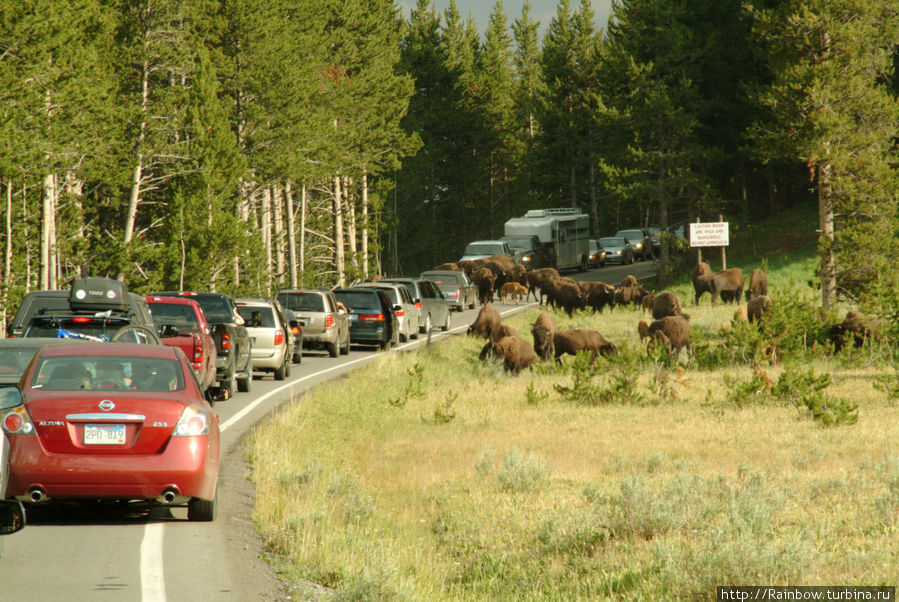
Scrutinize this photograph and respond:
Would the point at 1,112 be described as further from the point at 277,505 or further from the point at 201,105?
the point at 277,505

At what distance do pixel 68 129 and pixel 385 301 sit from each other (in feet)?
36.8

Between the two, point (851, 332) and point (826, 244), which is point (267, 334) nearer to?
point (851, 332)

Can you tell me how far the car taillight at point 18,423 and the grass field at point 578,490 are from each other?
7.19 ft

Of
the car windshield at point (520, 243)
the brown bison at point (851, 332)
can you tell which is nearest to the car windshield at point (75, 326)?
the brown bison at point (851, 332)

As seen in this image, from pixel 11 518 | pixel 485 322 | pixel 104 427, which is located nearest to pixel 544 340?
pixel 485 322

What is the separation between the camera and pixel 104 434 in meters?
9.16

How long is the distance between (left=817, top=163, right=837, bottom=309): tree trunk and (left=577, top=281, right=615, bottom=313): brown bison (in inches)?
389

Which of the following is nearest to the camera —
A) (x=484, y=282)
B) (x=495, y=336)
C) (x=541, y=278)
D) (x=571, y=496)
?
(x=571, y=496)

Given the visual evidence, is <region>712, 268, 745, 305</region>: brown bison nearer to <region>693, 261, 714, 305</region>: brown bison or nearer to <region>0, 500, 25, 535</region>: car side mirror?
<region>693, 261, 714, 305</region>: brown bison

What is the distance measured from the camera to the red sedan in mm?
9023

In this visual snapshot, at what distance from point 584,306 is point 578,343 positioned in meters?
16.7

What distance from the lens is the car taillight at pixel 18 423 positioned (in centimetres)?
912

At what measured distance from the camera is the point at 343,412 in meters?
19.1

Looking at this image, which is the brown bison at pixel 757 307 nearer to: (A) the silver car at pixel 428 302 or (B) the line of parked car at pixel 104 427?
(A) the silver car at pixel 428 302
